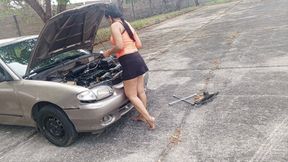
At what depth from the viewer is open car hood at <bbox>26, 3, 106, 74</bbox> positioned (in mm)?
4742

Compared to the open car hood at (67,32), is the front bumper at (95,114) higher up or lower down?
lower down

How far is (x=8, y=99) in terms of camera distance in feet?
16.7

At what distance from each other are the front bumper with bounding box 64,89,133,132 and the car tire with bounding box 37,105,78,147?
0.12 metres

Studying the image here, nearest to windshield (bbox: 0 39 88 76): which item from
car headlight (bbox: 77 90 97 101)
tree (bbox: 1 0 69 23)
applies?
car headlight (bbox: 77 90 97 101)

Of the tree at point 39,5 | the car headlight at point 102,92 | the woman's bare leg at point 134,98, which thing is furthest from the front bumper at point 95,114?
the tree at point 39,5

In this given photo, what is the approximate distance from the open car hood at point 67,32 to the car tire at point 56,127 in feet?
2.45

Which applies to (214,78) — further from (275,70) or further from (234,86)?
(275,70)

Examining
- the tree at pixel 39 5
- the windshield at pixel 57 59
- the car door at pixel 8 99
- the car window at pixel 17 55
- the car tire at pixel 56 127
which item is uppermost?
the tree at pixel 39 5

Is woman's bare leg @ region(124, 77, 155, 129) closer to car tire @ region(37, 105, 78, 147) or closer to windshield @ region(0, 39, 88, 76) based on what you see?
car tire @ region(37, 105, 78, 147)

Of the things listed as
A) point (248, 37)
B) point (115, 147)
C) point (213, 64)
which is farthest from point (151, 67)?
point (115, 147)

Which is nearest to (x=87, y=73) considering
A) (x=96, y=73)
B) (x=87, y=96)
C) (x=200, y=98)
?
(x=96, y=73)

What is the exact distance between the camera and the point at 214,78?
22.0 feet

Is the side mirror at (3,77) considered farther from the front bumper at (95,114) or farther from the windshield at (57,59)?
the front bumper at (95,114)

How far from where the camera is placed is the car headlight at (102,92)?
4.45m
